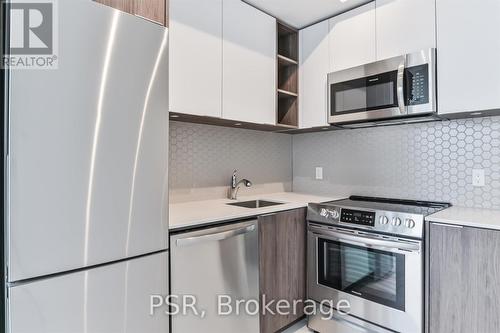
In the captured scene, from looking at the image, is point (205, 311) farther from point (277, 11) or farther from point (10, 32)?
point (277, 11)

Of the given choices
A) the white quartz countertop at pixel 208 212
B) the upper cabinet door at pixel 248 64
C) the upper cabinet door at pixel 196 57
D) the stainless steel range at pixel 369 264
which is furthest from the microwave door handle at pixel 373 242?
the upper cabinet door at pixel 196 57

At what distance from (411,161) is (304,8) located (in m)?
1.46

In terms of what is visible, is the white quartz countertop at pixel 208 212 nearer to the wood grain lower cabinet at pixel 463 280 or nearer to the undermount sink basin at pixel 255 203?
the undermount sink basin at pixel 255 203

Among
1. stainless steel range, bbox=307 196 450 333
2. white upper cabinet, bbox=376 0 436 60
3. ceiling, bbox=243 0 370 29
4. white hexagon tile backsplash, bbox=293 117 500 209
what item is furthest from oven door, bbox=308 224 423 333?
ceiling, bbox=243 0 370 29

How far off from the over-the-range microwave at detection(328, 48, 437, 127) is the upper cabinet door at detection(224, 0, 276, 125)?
1.70 feet

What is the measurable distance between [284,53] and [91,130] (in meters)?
2.05

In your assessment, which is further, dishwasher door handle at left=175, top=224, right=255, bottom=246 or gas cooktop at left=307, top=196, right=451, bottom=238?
gas cooktop at left=307, top=196, right=451, bottom=238

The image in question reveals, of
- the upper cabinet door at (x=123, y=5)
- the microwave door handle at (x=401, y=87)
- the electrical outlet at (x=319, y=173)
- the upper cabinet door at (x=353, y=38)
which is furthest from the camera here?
the electrical outlet at (x=319, y=173)

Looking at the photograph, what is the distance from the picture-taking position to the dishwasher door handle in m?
1.56

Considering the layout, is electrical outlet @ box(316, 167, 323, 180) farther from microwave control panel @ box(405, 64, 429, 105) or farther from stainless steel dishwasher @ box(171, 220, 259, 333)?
stainless steel dishwasher @ box(171, 220, 259, 333)

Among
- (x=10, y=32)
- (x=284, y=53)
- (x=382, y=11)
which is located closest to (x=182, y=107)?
(x=10, y=32)

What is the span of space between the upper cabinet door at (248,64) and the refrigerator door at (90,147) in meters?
0.71

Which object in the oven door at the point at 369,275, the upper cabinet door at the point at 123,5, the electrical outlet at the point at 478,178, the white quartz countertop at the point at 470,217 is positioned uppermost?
the upper cabinet door at the point at 123,5

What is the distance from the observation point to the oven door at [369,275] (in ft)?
5.74
